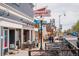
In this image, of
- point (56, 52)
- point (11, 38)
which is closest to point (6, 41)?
point (11, 38)

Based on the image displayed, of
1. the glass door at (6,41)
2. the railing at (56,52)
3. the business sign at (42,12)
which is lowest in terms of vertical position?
the railing at (56,52)

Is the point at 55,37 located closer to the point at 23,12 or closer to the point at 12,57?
the point at 23,12

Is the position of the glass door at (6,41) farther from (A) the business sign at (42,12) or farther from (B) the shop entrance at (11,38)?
(A) the business sign at (42,12)

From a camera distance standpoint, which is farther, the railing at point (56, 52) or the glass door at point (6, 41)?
the glass door at point (6, 41)

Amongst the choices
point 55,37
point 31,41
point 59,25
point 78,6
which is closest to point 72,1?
point 78,6

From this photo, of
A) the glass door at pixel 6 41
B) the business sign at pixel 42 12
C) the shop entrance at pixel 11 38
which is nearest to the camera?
the business sign at pixel 42 12

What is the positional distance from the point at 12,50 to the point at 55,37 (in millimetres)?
1573

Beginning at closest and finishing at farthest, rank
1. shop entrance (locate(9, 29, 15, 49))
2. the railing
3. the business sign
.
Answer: the railing < the business sign < shop entrance (locate(9, 29, 15, 49))

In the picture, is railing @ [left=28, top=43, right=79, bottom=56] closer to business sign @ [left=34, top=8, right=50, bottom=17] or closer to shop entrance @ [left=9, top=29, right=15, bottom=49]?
business sign @ [left=34, top=8, right=50, bottom=17]

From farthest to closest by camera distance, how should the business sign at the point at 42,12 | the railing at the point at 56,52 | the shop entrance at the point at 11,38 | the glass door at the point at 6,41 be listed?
the shop entrance at the point at 11,38 → the glass door at the point at 6,41 → the business sign at the point at 42,12 → the railing at the point at 56,52

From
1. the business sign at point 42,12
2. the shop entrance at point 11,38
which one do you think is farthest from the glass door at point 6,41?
the business sign at point 42,12

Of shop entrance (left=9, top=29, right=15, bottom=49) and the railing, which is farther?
shop entrance (left=9, top=29, right=15, bottom=49)

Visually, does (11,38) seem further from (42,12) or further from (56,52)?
(56,52)

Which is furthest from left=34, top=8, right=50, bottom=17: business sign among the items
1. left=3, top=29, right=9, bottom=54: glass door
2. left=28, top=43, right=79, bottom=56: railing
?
left=3, top=29, right=9, bottom=54: glass door
